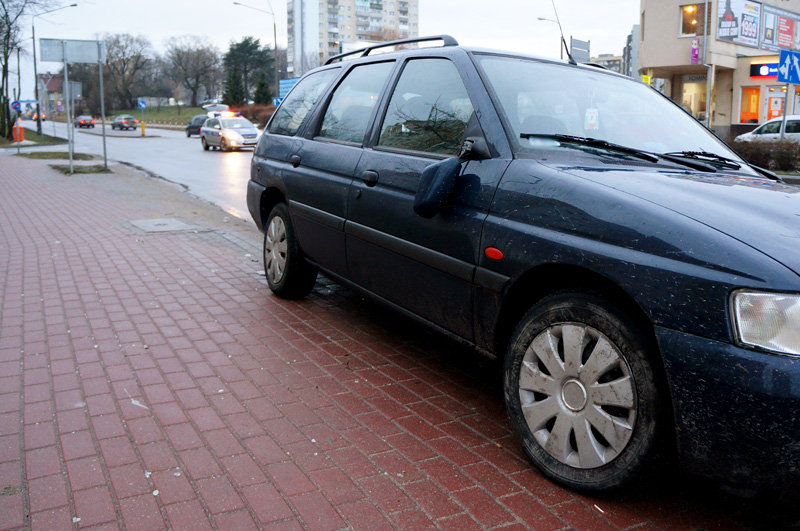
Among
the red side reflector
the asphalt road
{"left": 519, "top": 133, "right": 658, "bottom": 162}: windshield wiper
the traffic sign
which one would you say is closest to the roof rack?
{"left": 519, "top": 133, "right": 658, "bottom": 162}: windshield wiper

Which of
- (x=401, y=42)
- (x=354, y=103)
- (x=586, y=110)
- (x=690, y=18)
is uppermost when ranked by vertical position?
(x=690, y=18)

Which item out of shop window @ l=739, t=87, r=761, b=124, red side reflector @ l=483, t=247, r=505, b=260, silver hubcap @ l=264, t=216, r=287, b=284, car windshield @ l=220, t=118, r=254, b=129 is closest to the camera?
red side reflector @ l=483, t=247, r=505, b=260

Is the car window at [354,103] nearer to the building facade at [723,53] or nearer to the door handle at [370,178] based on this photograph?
the door handle at [370,178]

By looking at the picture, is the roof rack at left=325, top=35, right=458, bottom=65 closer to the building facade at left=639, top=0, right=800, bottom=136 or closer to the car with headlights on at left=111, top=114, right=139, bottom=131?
the building facade at left=639, top=0, right=800, bottom=136

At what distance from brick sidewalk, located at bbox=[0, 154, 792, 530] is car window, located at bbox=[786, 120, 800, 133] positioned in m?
24.7

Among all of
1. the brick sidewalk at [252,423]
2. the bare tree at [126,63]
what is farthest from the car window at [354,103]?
the bare tree at [126,63]

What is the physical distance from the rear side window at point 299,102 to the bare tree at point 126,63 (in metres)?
113

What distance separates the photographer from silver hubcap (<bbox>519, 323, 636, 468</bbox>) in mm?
2568

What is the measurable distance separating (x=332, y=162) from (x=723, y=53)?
4148cm

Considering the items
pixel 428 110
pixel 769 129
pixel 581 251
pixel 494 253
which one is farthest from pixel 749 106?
pixel 581 251

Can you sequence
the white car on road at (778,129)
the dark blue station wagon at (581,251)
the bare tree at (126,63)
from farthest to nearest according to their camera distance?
the bare tree at (126,63) → the white car on road at (778,129) → the dark blue station wagon at (581,251)

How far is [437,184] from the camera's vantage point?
327 cm

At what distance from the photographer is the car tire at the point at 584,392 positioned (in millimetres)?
2502

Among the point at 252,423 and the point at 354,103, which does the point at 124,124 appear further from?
the point at 252,423
